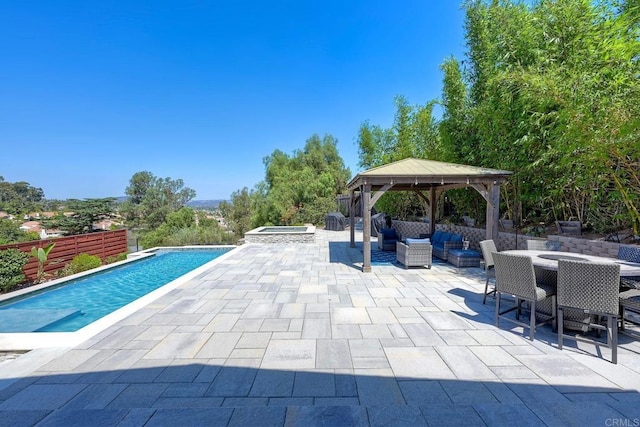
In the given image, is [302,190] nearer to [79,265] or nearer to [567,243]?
[79,265]

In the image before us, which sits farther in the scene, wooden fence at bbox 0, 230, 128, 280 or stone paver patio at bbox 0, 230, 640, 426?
wooden fence at bbox 0, 230, 128, 280

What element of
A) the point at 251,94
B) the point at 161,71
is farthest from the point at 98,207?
the point at 251,94

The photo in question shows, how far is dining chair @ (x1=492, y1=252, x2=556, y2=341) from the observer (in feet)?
9.78

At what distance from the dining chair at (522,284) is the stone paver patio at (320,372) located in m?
0.21

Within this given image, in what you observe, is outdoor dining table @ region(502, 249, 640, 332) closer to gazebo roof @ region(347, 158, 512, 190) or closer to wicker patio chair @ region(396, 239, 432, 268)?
wicker patio chair @ region(396, 239, 432, 268)

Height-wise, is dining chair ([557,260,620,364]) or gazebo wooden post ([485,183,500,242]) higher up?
gazebo wooden post ([485,183,500,242])

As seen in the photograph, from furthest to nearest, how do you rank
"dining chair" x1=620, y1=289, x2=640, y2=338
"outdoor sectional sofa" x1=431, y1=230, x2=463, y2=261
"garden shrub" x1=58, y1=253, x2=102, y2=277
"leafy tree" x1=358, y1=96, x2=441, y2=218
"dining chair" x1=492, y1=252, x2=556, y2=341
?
"leafy tree" x1=358, y1=96, x2=441, y2=218, "garden shrub" x1=58, y1=253, x2=102, y2=277, "outdoor sectional sofa" x1=431, y1=230, x2=463, y2=261, "dining chair" x1=492, y1=252, x2=556, y2=341, "dining chair" x1=620, y1=289, x2=640, y2=338

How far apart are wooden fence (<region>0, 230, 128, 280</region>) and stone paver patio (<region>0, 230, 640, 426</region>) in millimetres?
5520

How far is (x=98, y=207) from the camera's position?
1728 cm

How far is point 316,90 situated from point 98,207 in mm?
15877

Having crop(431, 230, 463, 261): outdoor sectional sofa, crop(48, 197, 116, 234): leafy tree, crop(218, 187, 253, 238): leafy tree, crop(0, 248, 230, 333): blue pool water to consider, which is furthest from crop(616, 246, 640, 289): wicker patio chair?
crop(48, 197, 116, 234): leafy tree

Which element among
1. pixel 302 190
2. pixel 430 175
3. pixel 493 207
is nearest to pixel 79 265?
pixel 430 175

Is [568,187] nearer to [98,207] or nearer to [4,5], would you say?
[4,5]

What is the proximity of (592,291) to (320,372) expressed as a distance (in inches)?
110
